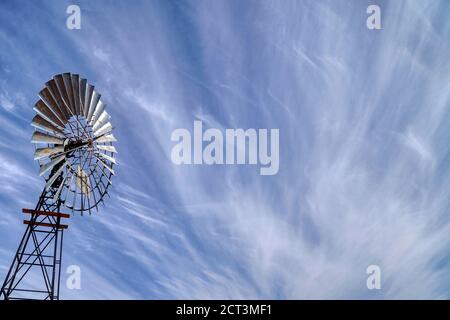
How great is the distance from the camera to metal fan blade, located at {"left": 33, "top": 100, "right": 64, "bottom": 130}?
26.7m

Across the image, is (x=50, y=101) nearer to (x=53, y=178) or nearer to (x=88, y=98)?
(x=88, y=98)

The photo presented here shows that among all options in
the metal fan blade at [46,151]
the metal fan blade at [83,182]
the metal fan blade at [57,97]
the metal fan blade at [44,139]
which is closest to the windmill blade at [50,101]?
the metal fan blade at [57,97]

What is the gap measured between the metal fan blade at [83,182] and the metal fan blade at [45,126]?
10.1 feet

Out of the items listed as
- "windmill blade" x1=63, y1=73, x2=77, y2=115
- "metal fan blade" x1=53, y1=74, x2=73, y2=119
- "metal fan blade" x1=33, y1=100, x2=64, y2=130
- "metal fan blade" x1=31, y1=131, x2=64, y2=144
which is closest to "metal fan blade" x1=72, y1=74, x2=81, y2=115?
"windmill blade" x1=63, y1=73, x2=77, y2=115

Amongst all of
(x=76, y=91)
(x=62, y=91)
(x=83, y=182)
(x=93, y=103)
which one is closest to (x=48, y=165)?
(x=83, y=182)

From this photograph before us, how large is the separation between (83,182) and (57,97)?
6294 millimetres

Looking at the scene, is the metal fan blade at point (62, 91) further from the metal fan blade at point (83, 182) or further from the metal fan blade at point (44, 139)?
the metal fan blade at point (83, 182)

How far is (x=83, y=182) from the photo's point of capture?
3044 cm

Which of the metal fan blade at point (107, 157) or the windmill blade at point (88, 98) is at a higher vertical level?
the windmill blade at point (88, 98)

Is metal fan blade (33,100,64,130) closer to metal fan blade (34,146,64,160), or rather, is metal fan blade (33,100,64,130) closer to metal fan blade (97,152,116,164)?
metal fan blade (34,146,64,160)

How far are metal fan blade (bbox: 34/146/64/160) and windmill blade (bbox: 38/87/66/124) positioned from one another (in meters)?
1.91

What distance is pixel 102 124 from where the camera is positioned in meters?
30.3

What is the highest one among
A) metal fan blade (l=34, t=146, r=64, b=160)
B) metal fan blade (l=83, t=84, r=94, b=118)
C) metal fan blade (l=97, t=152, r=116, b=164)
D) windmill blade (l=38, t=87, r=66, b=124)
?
metal fan blade (l=83, t=84, r=94, b=118)

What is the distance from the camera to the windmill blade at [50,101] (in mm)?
26980
